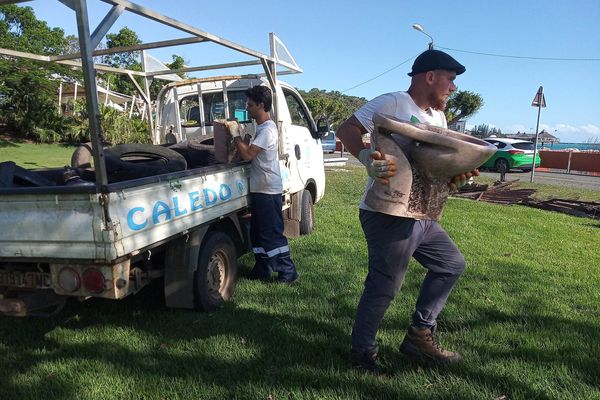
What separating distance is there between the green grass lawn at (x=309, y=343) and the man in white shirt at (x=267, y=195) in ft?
0.78

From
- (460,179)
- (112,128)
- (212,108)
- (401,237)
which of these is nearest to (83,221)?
(401,237)

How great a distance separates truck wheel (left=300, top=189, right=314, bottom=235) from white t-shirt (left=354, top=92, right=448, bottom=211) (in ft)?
11.9

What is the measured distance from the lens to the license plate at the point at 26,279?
2934mm

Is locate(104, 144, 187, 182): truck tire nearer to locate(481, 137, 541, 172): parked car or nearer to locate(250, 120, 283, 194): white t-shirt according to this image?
locate(250, 120, 283, 194): white t-shirt

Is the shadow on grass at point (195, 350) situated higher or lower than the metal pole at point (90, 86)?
lower

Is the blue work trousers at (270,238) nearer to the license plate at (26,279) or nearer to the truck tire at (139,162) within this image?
the truck tire at (139,162)

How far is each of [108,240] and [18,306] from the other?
36.9 inches

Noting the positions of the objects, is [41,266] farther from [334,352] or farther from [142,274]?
[334,352]

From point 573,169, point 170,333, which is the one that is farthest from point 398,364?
point 573,169

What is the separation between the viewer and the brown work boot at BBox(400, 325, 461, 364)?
2920 millimetres

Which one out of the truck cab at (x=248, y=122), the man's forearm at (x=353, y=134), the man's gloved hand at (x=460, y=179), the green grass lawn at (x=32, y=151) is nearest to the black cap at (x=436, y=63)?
the man's forearm at (x=353, y=134)

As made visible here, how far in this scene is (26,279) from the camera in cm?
297

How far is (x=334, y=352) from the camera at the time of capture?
3070 mm

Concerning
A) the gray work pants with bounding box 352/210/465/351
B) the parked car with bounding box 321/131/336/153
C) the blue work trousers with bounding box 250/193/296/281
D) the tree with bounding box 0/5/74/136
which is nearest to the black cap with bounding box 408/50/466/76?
the gray work pants with bounding box 352/210/465/351
